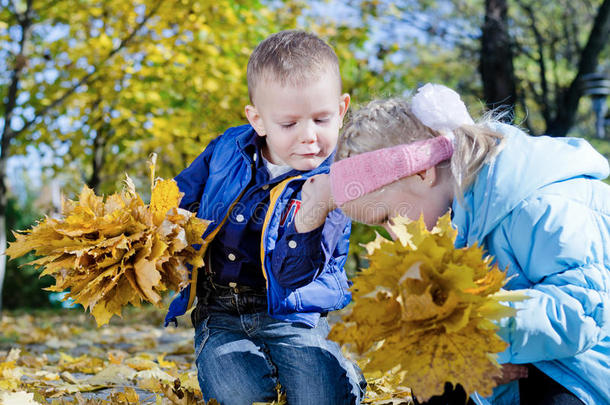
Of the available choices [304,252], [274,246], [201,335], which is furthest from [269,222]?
[201,335]

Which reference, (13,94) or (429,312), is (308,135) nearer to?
(429,312)

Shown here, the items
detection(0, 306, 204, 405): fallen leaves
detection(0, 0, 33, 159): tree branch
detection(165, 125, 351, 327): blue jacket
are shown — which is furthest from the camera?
detection(0, 0, 33, 159): tree branch

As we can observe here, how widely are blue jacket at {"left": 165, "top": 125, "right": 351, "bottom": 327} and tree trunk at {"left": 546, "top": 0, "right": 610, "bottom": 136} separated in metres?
6.73

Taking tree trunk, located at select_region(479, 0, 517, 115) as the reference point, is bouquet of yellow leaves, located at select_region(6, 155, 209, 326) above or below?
below

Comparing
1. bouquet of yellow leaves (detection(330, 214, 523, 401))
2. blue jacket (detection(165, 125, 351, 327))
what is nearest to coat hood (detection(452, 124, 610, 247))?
bouquet of yellow leaves (detection(330, 214, 523, 401))

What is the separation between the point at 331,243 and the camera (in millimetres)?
2270

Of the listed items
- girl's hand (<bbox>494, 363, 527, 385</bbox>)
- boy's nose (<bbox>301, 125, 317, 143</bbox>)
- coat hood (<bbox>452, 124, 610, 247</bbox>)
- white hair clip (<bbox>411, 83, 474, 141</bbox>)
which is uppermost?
white hair clip (<bbox>411, 83, 474, 141</bbox>)

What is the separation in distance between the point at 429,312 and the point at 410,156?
559 millimetres

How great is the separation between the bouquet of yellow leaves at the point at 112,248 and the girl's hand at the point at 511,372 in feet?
3.52

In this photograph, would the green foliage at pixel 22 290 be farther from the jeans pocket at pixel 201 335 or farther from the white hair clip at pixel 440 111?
the white hair clip at pixel 440 111

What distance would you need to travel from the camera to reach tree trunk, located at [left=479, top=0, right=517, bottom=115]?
28.3 feet

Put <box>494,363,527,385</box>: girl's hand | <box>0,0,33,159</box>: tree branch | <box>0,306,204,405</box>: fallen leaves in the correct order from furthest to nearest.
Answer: <box>0,0,33,159</box>: tree branch < <box>0,306,204,405</box>: fallen leaves < <box>494,363,527,385</box>: girl's hand

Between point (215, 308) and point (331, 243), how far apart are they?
0.66 m

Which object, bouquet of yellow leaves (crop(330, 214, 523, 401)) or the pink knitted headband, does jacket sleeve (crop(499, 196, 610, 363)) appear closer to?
bouquet of yellow leaves (crop(330, 214, 523, 401))
